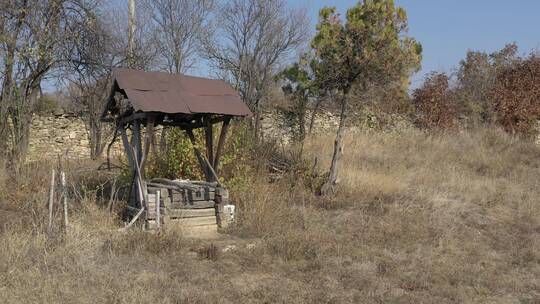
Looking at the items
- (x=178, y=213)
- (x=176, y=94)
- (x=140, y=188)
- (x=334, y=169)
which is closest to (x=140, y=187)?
(x=140, y=188)

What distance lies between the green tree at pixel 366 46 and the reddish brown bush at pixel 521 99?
33.8 ft

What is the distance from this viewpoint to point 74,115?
1712 centimetres

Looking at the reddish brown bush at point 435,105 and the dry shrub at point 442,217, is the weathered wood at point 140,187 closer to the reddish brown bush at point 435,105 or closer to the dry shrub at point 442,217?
the dry shrub at point 442,217

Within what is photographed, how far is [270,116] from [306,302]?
13.2 m

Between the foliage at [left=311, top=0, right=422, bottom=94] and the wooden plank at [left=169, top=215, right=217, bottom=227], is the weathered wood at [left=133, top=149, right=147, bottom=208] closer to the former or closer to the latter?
the wooden plank at [left=169, top=215, right=217, bottom=227]

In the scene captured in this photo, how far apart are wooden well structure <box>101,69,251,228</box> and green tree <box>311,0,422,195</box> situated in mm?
2572

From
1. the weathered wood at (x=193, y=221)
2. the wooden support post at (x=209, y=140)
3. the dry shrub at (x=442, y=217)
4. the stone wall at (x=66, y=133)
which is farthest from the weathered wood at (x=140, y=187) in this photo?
the stone wall at (x=66, y=133)

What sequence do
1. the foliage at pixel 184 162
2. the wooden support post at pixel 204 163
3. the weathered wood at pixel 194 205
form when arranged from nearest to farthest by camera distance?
the weathered wood at pixel 194 205 < the wooden support post at pixel 204 163 < the foliage at pixel 184 162

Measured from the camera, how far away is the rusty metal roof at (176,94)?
6945 millimetres

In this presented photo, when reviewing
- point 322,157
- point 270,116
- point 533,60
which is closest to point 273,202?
point 322,157

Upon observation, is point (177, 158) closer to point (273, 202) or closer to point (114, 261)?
point (273, 202)

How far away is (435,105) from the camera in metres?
18.6

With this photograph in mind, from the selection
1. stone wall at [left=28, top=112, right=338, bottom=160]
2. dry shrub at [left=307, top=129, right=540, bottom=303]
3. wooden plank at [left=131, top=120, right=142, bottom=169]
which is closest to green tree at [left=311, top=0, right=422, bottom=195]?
dry shrub at [left=307, top=129, right=540, bottom=303]

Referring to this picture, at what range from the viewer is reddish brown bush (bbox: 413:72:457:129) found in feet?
60.7
